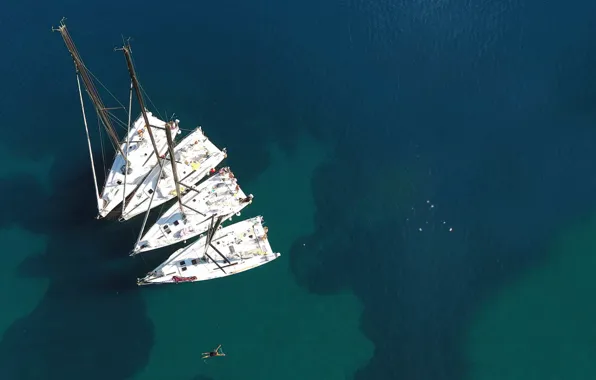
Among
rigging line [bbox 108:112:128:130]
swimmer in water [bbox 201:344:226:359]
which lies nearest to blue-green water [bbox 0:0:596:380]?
swimmer in water [bbox 201:344:226:359]

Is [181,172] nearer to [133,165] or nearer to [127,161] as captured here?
[133,165]

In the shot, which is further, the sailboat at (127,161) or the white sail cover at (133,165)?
the white sail cover at (133,165)

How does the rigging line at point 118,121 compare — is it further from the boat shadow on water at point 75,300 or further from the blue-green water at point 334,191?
the boat shadow on water at point 75,300

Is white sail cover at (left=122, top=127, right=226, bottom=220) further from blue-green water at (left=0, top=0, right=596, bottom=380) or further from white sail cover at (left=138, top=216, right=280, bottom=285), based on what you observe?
Answer: white sail cover at (left=138, top=216, right=280, bottom=285)

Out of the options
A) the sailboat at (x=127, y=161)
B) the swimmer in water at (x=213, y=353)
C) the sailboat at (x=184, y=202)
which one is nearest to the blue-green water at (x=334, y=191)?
the swimmer in water at (x=213, y=353)

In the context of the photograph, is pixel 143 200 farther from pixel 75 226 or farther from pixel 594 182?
pixel 594 182

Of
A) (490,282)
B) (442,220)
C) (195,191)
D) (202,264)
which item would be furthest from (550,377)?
(195,191)
